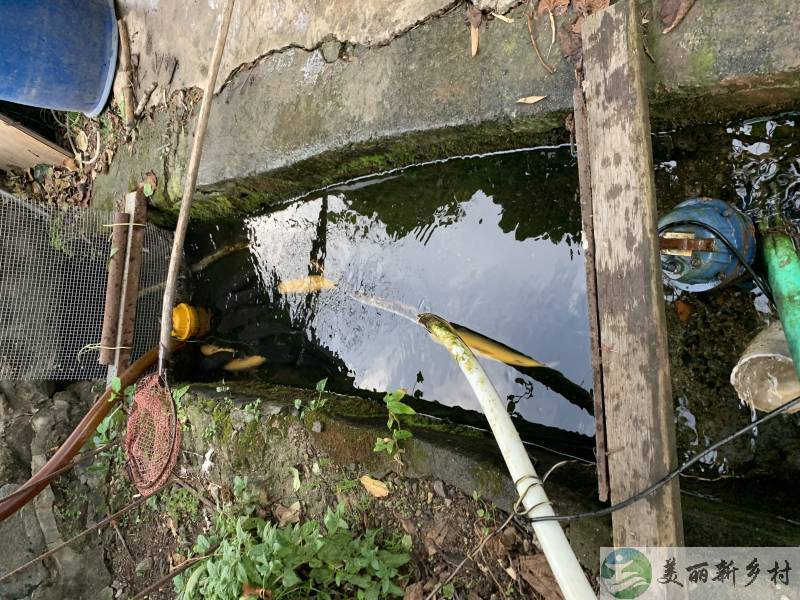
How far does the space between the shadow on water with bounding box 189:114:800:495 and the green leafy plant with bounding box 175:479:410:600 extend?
874 millimetres

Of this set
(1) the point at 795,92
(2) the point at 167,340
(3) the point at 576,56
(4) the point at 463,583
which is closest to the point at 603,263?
(3) the point at 576,56

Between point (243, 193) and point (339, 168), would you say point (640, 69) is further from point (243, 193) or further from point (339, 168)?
point (243, 193)

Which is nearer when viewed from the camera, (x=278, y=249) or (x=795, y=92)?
(x=795, y=92)

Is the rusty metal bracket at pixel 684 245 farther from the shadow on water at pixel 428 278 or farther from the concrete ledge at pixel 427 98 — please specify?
the shadow on water at pixel 428 278

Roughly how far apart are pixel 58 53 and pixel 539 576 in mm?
4463

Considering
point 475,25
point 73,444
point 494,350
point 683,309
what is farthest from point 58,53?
point 683,309

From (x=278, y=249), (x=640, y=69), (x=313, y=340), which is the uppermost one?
(x=640, y=69)

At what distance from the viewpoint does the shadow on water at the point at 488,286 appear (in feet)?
7.55

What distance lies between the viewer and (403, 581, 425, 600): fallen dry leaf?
2.28 metres

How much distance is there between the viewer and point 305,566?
2500 millimetres

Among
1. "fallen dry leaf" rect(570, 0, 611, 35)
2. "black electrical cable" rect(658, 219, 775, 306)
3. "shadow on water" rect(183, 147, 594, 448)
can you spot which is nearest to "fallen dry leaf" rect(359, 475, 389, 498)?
"shadow on water" rect(183, 147, 594, 448)

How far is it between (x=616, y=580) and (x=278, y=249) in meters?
2.94

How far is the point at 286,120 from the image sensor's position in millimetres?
3059

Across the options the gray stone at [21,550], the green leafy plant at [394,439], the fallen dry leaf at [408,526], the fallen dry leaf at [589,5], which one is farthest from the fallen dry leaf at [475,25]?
the gray stone at [21,550]
